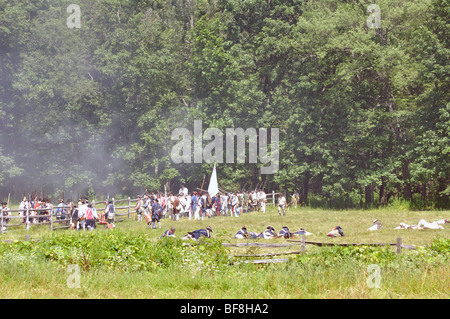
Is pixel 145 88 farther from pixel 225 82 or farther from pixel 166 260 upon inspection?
pixel 166 260

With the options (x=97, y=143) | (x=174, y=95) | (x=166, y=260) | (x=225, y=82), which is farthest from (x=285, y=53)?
(x=166, y=260)

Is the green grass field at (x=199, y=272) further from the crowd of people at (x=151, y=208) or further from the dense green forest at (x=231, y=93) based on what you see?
the dense green forest at (x=231, y=93)

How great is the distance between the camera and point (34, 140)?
53.2 m

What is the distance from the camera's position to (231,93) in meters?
46.9

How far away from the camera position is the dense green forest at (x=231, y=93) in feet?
130

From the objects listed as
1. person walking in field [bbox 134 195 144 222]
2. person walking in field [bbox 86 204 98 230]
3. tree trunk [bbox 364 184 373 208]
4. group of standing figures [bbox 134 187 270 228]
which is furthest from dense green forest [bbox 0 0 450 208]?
person walking in field [bbox 86 204 98 230]

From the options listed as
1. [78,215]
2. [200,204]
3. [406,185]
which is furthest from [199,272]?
[406,185]

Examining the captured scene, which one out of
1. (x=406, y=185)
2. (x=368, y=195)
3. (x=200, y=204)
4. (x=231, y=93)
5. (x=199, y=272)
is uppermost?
(x=231, y=93)

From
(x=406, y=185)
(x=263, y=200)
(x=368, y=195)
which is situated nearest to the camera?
(x=263, y=200)

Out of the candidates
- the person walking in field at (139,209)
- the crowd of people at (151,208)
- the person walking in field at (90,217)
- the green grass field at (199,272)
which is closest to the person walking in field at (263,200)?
the crowd of people at (151,208)

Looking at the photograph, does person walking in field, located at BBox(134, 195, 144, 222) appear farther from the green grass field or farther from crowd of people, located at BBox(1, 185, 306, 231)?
the green grass field

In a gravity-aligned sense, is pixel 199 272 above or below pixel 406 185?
below

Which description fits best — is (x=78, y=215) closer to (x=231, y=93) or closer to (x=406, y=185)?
(x=231, y=93)

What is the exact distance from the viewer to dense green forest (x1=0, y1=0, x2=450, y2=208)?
39.6 metres
